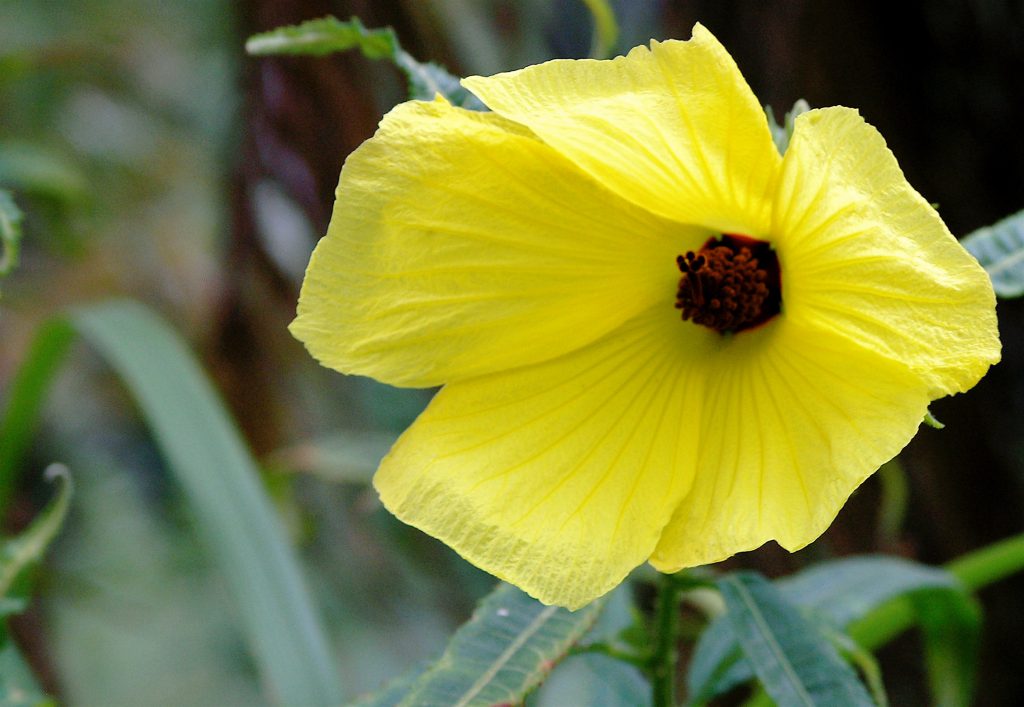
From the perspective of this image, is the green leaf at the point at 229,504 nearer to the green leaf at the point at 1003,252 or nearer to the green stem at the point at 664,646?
the green stem at the point at 664,646

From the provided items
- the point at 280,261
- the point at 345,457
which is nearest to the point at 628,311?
the point at 345,457

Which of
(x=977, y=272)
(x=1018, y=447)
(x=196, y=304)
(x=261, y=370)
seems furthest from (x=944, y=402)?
(x=196, y=304)

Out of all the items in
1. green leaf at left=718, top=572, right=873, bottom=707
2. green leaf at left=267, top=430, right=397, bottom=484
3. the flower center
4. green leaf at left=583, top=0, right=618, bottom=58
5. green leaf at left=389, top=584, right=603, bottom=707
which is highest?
green leaf at left=583, top=0, right=618, bottom=58

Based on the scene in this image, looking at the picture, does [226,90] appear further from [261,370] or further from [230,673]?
[230,673]

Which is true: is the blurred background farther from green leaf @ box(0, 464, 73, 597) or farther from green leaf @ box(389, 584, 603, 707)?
green leaf @ box(389, 584, 603, 707)

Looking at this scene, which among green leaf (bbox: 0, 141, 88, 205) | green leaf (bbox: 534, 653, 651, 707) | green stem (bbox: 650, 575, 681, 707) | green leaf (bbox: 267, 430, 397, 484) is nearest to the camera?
green stem (bbox: 650, 575, 681, 707)

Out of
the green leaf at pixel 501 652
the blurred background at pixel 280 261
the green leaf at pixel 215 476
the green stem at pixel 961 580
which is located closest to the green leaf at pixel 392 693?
the green leaf at pixel 501 652

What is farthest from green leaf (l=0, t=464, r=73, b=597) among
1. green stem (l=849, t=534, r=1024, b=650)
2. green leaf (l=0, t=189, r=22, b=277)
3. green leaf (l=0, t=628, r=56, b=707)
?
green stem (l=849, t=534, r=1024, b=650)
